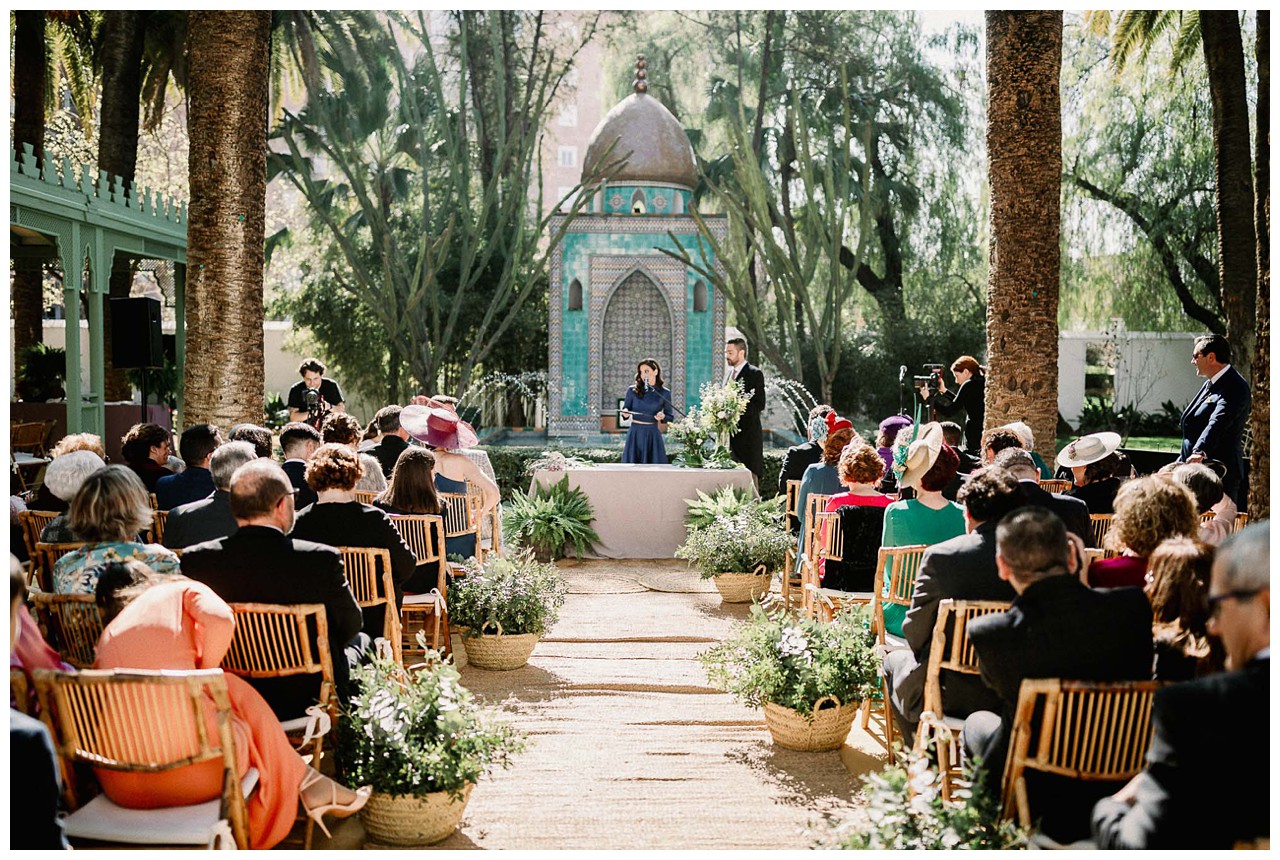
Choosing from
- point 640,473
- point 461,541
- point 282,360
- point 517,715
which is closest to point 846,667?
point 517,715

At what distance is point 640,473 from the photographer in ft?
33.8

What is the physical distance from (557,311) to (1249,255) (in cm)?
1100

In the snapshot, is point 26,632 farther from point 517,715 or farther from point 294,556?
point 517,715

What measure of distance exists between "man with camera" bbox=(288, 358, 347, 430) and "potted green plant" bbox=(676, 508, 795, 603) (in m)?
3.83

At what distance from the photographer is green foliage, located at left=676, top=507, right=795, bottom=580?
8633 mm

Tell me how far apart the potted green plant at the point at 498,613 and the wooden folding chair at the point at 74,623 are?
276 centimetres

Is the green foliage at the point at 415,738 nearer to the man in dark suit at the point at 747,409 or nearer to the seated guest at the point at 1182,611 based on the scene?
the seated guest at the point at 1182,611

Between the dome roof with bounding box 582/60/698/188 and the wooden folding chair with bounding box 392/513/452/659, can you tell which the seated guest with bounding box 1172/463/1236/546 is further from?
the dome roof with bounding box 582/60/698/188

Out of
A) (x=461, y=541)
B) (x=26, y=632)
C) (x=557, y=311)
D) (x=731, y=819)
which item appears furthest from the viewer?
(x=557, y=311)

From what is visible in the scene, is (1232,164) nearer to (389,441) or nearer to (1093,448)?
(1093,448)

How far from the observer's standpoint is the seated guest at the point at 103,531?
4.00 m

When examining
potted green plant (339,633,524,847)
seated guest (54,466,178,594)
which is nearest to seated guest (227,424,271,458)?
seated guest (54,466,178,594)

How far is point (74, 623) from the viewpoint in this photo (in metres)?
3.82

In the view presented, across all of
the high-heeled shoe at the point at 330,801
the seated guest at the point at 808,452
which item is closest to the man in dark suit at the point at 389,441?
the seated guest at the point at 808,452
